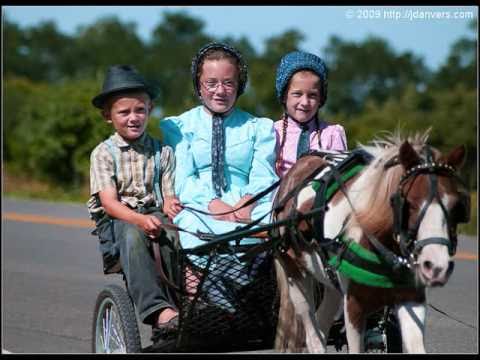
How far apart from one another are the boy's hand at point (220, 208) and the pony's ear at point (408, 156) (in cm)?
154

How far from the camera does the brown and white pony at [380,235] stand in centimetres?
446

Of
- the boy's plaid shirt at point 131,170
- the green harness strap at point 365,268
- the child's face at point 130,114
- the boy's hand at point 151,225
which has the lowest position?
the green harness strap at point 365,268

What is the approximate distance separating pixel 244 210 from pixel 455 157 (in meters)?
1.68

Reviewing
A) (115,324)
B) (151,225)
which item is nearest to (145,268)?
(151,225)

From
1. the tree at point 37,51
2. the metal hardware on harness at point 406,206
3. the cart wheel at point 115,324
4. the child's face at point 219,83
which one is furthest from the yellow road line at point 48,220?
the tree at point 37,51

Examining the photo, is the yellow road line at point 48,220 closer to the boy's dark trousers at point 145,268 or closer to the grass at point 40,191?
the grass at point 40,191

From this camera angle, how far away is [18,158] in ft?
93.0

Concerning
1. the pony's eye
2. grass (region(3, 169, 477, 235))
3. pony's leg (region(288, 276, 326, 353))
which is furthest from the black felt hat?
grass (region(3, 169, 477, 235))

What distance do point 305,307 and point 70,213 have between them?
527 inches

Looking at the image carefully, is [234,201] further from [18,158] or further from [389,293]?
[18,158]

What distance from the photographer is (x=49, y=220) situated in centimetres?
1759

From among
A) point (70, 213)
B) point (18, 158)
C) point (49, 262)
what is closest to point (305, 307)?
point (49, 262)

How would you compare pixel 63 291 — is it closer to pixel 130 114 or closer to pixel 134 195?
pixel 134 195

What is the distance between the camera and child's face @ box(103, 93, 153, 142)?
234 inches
